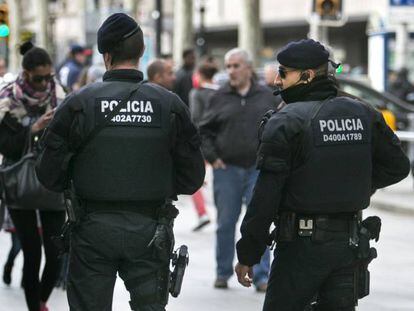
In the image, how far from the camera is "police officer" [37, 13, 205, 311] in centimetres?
535

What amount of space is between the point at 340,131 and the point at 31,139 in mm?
2934

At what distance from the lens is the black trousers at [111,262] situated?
17.5ft

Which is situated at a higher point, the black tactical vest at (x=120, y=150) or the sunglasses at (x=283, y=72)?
the sunglasses at (x=283, y=72)

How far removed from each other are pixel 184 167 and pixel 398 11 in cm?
1244

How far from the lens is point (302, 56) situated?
540 centimetres

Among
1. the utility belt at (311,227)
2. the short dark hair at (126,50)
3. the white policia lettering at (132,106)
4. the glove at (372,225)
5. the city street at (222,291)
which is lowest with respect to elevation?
the city street at (222,291)

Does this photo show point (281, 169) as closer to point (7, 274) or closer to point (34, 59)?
point (34, 59)

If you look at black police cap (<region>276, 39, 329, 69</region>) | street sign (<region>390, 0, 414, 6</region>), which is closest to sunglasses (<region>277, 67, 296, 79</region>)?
black police cap (<region>276, 39, 329, 69</region>)

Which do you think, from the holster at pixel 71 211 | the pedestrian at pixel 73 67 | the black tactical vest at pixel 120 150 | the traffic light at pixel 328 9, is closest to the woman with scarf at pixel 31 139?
the holster at pixel 71 211

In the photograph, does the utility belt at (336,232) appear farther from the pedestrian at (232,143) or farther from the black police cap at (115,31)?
the pedestrian at (232,143)

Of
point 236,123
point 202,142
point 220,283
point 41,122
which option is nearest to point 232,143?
point 236,123

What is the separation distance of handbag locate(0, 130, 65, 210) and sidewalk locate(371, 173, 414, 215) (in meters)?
7.97

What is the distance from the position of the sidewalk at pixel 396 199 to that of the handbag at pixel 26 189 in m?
7.97

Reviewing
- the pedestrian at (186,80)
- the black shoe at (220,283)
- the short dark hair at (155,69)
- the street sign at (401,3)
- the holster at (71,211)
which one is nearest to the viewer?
the holster at (71,211)
